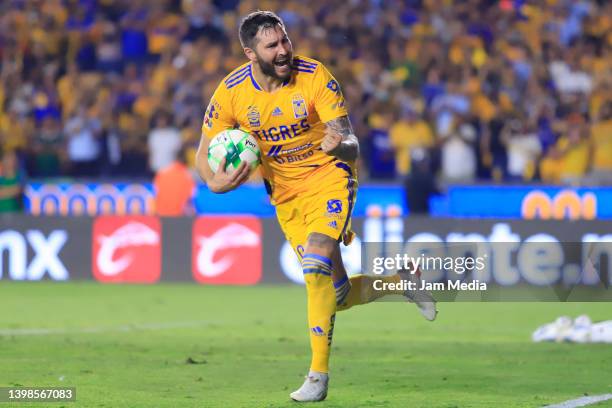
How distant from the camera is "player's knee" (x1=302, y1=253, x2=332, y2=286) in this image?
320 inches

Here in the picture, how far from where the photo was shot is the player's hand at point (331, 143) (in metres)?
7.84

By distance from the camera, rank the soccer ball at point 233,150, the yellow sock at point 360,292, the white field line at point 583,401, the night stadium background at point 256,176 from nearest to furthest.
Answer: the white field line at point 583,401 < the soccer ball at point 233,150 < the yellow sock at point 360,292 < the night stadium background at point 256,176

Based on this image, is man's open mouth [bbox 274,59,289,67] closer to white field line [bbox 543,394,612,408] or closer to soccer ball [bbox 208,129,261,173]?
soccer ball [bbox 208,129,261,173]

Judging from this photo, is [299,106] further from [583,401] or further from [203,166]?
[583,401]

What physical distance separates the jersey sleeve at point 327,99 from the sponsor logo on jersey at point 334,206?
56 cm

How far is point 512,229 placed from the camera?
17.5m

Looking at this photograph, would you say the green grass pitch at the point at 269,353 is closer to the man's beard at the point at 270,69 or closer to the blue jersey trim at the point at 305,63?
the man's beard at the point at 270,69

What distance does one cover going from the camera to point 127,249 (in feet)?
60.4

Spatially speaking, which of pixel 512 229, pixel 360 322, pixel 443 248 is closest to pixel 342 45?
pixel 512 229

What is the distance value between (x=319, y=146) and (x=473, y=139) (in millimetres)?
11994

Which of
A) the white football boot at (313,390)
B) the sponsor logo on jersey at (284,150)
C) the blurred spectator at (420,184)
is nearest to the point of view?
the white football boot at (313,390)

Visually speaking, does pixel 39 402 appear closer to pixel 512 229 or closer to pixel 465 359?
pixel 465 359

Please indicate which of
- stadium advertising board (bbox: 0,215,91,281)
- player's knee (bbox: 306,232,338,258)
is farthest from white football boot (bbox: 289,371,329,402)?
stadium advertising board (bbox: 0,215,91,281)

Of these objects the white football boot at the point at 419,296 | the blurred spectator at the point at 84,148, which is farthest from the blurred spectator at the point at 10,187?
the white football boot at the point at 419,296
